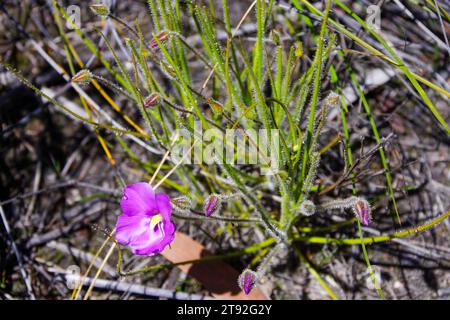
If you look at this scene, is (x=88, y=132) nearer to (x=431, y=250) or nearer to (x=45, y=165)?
(x=45, y=165)

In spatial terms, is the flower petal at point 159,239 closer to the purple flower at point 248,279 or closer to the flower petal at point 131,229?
the flower petal at point 131,229

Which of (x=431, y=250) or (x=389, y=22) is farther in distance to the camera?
(x=389, y=22)

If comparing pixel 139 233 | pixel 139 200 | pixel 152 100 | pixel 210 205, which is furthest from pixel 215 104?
pixel 139 233

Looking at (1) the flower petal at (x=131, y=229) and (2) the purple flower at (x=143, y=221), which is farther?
(1) the flower petal at (x=131, y=229)

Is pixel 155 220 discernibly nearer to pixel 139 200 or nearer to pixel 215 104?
pixel 139 200

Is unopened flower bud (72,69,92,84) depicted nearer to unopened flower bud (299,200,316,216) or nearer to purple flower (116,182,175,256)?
purple flower (116,182,175,256)

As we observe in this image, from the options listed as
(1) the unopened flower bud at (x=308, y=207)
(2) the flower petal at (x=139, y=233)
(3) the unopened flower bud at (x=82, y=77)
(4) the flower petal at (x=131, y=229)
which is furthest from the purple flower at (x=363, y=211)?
(3) the unopened flower bud at (x=82, y=77)

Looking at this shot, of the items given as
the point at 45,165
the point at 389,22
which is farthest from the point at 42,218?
the point at 389,22
